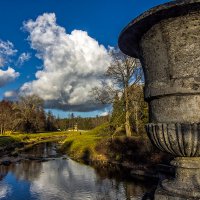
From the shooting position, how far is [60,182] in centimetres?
1800

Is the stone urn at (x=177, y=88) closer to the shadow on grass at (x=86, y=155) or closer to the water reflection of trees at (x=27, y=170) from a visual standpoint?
the water reflection of trees at (x=27, y=170)

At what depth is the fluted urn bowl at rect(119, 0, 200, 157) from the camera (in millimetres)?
3871

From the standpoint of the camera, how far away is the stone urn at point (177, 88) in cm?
388

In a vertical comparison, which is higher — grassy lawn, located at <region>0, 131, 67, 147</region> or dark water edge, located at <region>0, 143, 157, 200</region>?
grassy lawn, located at <region>0, 131, 67, 147</region>

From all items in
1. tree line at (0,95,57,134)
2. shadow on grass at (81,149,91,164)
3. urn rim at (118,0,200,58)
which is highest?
tree line at (0,95,57,134)

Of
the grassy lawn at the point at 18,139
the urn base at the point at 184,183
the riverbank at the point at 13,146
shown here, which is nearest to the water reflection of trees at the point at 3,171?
the riverbank at the point at 13,146

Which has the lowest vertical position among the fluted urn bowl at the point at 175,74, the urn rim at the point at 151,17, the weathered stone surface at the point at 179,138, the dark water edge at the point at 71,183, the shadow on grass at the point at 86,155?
the dark water edge at the point at 71,183

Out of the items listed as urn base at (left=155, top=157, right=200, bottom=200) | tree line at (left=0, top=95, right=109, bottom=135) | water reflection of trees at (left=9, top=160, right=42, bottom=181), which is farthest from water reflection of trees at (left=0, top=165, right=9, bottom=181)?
tree line at (left=0, top=95, right=109, bottom=135)

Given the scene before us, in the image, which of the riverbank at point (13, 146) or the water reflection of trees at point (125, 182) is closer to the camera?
the water reflection of trees at point (125, 182)

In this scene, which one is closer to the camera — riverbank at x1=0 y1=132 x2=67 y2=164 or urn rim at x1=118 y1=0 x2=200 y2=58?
urn rim at x1=118 y1=0 x2=200 y2=58

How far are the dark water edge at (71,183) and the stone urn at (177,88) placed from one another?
349 inches

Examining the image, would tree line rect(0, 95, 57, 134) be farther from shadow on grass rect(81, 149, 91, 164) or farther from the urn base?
the urn base

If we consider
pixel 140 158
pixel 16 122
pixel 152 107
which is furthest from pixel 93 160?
pixel 16 122

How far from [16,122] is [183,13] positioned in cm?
7522
